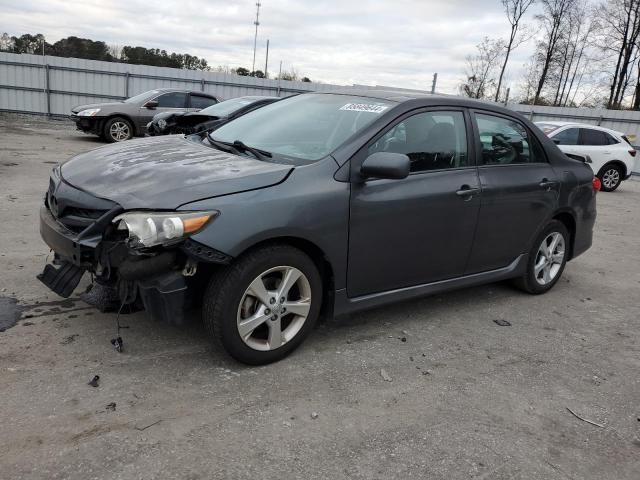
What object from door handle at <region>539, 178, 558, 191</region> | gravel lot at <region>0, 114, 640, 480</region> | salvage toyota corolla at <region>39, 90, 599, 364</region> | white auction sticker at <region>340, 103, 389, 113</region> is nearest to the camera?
gravel lot at <region>0, 114, 640, 480</region>

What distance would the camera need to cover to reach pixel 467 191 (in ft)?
13.2

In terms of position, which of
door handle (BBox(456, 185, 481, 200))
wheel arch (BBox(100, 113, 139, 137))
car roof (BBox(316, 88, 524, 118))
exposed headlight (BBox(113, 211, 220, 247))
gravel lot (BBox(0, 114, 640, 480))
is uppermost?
car roof (BBox(316, 88, 524, 118))

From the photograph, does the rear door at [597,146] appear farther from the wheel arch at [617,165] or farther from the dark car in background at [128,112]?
the dark car in background at [128,112]

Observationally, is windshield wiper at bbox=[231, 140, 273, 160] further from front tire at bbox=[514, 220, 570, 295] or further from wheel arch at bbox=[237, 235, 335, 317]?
front tire at bbox=[514, 220, 570, 295]

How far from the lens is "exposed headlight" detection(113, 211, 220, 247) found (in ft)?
9.19

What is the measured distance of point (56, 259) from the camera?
11.0 feet

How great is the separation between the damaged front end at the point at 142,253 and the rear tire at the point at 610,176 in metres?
13.7

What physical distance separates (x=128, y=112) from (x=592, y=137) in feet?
38.4

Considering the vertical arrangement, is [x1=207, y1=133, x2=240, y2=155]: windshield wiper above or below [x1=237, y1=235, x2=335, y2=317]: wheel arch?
above

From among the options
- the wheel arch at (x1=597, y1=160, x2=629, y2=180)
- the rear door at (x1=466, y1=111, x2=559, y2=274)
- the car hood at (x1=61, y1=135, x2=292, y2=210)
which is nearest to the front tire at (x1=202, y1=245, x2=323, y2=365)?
the car hood at (x1=61, y1=135, x2=292, y2=210)

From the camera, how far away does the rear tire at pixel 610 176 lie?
1407 cm

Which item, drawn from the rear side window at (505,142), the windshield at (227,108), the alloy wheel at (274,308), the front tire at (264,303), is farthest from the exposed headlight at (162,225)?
the windshield at (227,108)

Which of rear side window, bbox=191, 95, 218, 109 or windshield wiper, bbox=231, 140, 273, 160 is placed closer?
windshield wiper, bbox=231, 140, 273, 160

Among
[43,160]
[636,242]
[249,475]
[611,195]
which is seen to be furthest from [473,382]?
[611,195]
